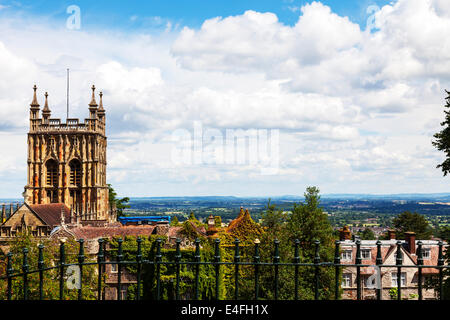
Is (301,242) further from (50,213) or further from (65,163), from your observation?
(65,163)

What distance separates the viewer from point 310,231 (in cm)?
4088

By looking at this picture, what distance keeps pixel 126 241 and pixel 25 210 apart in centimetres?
2328

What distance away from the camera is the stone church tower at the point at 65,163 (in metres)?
83.2

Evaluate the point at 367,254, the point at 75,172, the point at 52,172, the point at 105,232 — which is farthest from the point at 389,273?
the point at 52,172

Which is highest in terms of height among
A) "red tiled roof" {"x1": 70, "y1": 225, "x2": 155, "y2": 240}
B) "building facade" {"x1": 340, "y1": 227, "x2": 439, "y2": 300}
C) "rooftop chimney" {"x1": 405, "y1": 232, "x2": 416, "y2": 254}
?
"red tiled roof" {"x1": 70, "y1": 225, "x2": 155, "y2": 240}

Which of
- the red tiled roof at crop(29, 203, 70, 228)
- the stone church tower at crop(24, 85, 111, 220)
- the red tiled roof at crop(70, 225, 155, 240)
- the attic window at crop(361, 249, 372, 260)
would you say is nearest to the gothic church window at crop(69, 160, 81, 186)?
the stone church tower at crop(24, 85, 111, 220)

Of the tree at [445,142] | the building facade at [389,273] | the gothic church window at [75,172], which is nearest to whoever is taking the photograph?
the tree at [445,142]

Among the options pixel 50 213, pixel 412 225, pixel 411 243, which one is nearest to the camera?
pixel 411 243

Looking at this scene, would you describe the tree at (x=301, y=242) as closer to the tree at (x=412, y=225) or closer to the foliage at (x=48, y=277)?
the foliage at (x=48, y=277)

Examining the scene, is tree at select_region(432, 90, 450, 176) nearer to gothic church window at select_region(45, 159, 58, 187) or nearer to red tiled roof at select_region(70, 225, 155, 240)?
red tiled roof at select_region(70, 225, 155, 240)

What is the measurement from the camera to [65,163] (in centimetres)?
8388

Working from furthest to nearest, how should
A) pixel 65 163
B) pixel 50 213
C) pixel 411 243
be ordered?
pixel 65 163 → pixel 50 213 → pixel 411 243

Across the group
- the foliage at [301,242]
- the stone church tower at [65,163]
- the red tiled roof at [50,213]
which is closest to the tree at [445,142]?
the foliage at [301,242]

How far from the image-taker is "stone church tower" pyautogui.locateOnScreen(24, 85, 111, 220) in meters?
83.2
